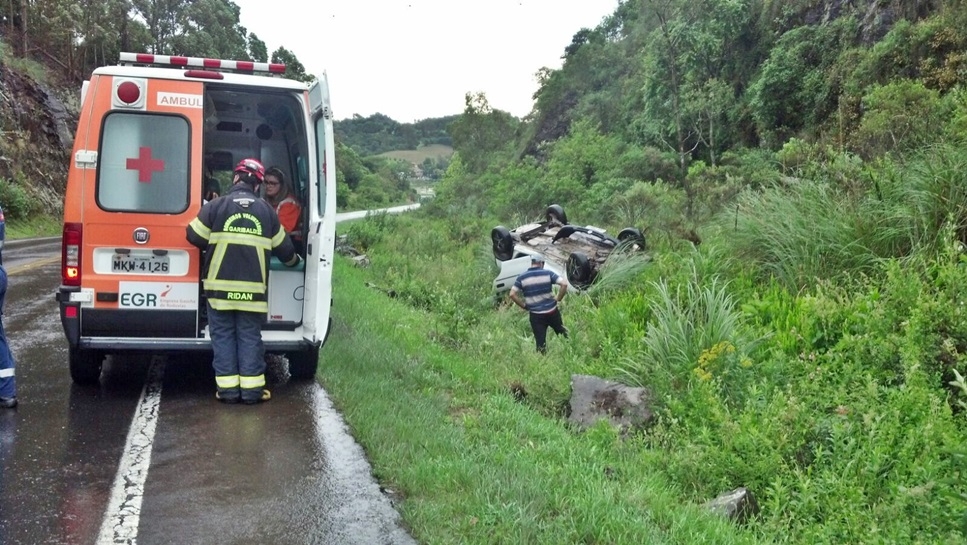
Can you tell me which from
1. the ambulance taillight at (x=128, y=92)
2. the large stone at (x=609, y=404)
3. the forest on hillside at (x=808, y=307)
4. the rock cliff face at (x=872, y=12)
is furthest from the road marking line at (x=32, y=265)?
the rock cliff face at (x=872, y=12)

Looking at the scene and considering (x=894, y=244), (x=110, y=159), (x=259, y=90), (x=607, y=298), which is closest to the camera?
(x=110, y=159)

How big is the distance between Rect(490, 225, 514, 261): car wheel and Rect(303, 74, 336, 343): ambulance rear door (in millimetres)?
7858

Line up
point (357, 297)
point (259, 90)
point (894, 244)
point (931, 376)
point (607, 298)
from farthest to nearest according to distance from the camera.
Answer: point (357, 297)
point (607, 298)
point (894, 244)
point (259, 90)
point (931, 376)

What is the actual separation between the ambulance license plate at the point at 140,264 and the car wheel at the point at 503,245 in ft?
28.7

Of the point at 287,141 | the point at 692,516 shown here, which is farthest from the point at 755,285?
the point at 287,141

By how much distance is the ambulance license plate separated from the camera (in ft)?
20.2

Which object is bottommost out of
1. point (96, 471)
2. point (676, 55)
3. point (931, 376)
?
point (96, 471)

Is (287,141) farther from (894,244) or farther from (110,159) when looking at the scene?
(894,244)

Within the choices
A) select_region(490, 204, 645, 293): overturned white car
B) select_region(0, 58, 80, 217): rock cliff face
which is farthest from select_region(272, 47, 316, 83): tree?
select_region(490, 204, 645, 293): overturned white car

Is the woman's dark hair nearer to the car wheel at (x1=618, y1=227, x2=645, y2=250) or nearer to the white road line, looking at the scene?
the white road line

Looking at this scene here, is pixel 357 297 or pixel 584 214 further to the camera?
pixel 584 214

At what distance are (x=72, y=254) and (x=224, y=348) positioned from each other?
1.30m

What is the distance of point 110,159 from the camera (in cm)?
620

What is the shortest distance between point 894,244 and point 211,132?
7.02 metres
